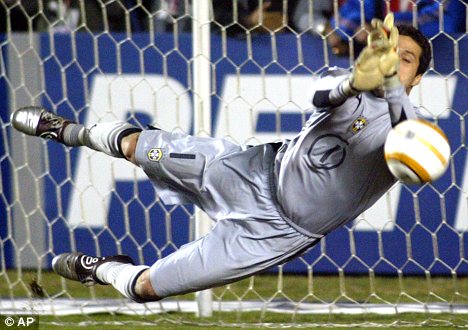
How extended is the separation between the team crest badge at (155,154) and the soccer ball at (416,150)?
105cm

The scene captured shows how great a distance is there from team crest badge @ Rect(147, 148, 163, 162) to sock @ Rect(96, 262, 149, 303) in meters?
0.46

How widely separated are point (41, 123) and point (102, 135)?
36cm

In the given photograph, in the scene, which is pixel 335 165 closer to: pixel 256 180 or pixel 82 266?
pixel 256 180

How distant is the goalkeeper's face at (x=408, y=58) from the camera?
4.08 m

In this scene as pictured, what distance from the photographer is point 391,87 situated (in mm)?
3705

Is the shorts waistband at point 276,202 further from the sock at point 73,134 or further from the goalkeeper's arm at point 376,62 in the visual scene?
the sock at point 73,134

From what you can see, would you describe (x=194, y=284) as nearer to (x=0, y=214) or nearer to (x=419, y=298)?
(x=419, y=298)

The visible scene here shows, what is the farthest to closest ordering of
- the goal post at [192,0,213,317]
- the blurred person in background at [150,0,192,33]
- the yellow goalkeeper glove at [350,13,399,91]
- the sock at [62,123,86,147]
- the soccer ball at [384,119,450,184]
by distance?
1. the blurred person in background at [150,0,192,33]
2. the goal post at [192,0,213,317]
3. the sock at [62,123,86,147]
4. the soccer ball at [384,119,450,184]
5. the yellow goalkeeper glove at [350,13,399,91]

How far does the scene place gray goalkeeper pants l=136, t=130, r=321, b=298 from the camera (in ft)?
14.1

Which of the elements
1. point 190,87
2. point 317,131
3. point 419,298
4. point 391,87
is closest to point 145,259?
point 190,87

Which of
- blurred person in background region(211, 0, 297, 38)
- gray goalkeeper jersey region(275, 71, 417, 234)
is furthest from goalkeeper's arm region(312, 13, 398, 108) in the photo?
blurred person in background region(211, 0, 297, 38)

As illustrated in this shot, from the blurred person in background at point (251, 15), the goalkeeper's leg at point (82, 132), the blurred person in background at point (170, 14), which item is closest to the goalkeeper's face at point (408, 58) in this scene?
the goalkeeper's leg at point (82, 132)

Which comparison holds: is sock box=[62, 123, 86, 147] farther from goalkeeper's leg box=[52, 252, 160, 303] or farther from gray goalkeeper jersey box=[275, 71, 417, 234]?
gray goalkeeper jersey box=[275, 71, 417, 234]

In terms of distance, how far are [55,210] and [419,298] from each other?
219cm
